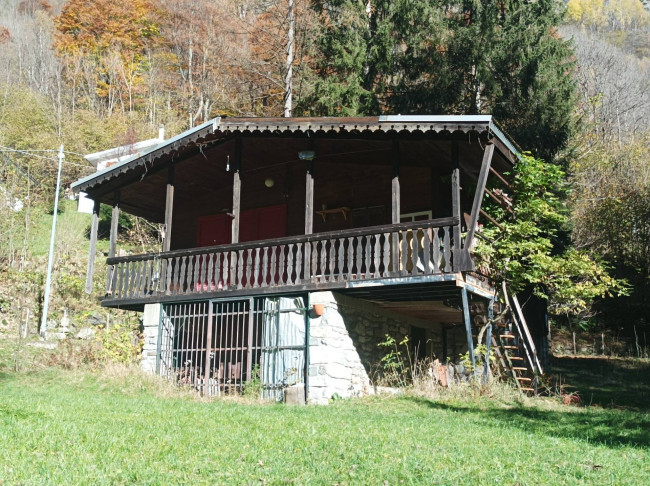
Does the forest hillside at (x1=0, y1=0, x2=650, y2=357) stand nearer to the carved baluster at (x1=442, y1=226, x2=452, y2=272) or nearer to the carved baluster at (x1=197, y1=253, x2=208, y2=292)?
the carved baluster at (x1=442, y1=226, x2=452, y2=272)

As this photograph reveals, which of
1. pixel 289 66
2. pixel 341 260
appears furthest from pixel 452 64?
pixel 341 260

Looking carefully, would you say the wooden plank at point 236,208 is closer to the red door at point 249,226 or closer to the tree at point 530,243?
the red door at point 249,226

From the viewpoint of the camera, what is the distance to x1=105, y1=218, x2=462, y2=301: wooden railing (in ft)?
39.6

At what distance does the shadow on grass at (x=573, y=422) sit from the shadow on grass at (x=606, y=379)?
2.92 m

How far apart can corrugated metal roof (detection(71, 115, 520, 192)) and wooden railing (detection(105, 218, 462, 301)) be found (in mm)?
1678

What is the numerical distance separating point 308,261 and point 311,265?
2.10 feet

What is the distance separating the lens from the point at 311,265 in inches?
543

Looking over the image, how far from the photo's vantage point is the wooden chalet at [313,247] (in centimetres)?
1242

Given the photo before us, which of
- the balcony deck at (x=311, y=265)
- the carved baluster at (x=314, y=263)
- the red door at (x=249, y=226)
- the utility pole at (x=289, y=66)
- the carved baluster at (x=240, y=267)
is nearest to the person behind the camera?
the balcony deck at (x=311, y=265)

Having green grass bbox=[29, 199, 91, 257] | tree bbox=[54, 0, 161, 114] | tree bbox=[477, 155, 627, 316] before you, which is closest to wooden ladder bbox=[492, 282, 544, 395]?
tree bbox=[477, 155, 627, 316]

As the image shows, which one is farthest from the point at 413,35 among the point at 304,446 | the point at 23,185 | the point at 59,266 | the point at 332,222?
the point at 304,446

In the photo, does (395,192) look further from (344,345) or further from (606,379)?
(606,379)

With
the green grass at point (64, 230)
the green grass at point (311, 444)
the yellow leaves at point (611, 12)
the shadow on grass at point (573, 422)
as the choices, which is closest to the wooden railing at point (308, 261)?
the shadow on grass at point (573, 422)

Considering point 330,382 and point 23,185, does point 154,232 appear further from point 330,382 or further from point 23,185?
point 330,382
